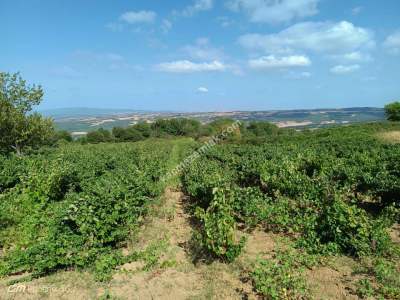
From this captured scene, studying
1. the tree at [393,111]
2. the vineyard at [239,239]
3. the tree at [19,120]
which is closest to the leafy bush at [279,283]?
the vineyard at [239,239]

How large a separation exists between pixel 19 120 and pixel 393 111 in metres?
67.4

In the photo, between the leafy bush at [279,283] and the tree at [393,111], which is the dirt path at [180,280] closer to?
the leafy bush at [279,283]

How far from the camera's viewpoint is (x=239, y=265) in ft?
21.2

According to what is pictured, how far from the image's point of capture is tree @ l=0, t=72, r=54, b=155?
23656 millimetres

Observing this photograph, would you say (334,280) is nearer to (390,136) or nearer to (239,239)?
(239,239)

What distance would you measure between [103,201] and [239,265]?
137 inches

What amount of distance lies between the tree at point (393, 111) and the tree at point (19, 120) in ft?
→ 209

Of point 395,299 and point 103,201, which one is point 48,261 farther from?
point 395,299

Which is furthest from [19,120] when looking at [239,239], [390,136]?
[390,136]

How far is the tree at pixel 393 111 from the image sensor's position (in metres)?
64.0

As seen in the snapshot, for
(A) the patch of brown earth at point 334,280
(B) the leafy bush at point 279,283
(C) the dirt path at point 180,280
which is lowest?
(C) the dirt path at point 180,280

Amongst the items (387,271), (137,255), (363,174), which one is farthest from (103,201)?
(363,174)

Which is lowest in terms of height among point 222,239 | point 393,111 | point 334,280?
point 334,280

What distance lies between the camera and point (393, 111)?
214ft
